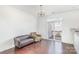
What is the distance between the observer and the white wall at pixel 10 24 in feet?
4.96

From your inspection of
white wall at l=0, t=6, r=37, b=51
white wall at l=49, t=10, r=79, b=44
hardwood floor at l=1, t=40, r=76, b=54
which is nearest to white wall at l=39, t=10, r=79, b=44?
white wall at l=49, t=10, r=79, b=44

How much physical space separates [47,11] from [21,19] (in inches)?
18.5

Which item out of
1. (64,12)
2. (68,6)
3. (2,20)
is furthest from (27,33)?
(68,6)

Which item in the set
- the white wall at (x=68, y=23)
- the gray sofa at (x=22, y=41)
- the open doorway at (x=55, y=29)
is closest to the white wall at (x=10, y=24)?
the gray sofa at (x=22, y=41)

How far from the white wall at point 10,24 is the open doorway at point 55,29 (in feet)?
0.90

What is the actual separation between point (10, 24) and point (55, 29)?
2.51 ft

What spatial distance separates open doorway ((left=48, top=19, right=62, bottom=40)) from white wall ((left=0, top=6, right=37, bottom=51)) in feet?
0.90

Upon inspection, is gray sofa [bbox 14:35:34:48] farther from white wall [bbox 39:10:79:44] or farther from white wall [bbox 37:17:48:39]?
white wall [bbox 39:10:79:44]

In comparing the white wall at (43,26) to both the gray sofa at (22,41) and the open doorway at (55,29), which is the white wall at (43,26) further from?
the gray sofa at (22,41)

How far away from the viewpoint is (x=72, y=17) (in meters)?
1.53

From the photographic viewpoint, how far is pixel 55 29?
1618 mm

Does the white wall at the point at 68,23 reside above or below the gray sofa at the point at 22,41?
above

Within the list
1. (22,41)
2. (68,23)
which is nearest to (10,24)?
(22,41)
